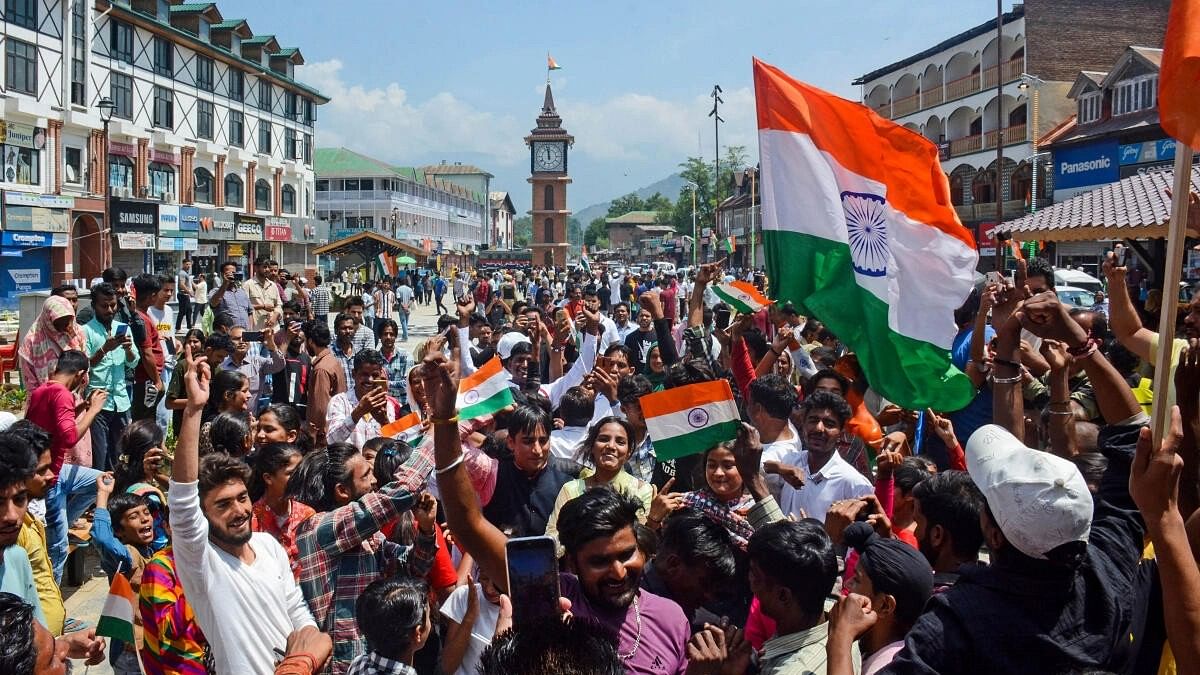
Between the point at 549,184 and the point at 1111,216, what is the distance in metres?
78.6

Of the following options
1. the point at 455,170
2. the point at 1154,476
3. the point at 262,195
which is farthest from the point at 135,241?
the point at 455,170

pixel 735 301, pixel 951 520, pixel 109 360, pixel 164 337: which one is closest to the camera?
pixel 951 520

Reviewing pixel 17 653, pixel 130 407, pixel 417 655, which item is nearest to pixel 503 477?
pixel 417 655

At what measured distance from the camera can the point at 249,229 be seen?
154 feet

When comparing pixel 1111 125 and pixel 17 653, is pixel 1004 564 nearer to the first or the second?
pixel 17 653

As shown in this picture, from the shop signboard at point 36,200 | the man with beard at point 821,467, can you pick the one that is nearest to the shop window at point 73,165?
the shop signboard at point 36,200

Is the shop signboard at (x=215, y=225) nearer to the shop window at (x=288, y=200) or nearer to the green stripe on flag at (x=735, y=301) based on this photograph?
the shop window at (x=288, y=200)

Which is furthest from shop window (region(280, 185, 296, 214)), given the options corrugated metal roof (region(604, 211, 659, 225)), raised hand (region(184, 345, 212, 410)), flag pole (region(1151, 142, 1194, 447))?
corrugated metal roof (region(604, 211, 659, 225))

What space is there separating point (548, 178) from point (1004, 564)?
87149mm

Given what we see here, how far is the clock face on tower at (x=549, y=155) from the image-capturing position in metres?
88.7

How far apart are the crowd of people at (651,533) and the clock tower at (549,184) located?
271 feet

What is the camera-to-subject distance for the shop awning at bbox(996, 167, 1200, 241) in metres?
10.3

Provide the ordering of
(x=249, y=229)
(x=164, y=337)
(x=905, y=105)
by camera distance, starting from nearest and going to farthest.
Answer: (x=164, y=337), (x=249, y=229), (x=905, y=105)

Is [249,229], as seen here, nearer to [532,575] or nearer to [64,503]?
[64,503]
